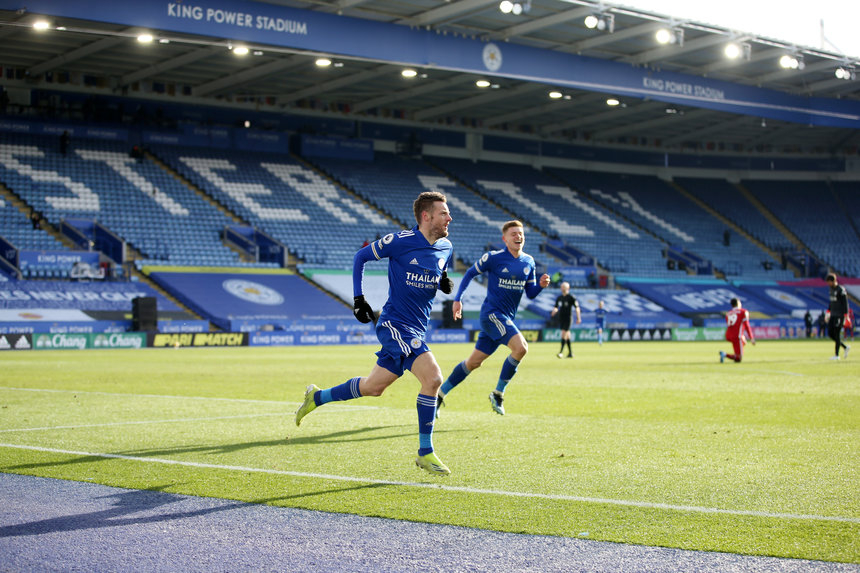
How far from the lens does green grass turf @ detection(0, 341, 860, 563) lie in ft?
19.7

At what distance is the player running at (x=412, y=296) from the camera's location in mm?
7840

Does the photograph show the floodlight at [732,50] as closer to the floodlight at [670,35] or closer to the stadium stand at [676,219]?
the floodlight at [670,35]

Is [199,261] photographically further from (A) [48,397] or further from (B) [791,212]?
(B) [791,212]

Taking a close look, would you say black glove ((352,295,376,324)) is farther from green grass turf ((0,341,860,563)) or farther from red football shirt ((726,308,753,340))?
red football shirt ((726,308,753,340))

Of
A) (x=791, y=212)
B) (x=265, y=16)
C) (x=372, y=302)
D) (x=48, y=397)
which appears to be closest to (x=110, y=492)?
(x=48, y=397)

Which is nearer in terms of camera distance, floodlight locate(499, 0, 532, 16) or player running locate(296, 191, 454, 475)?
player running locate(296, 191, 454, 475)

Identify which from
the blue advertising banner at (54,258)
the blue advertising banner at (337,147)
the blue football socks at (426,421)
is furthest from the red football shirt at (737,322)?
the blue advertising banner at (337,147)

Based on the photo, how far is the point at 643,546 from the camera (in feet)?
17.3

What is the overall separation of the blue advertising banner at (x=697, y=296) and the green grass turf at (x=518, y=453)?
34697 millimetres

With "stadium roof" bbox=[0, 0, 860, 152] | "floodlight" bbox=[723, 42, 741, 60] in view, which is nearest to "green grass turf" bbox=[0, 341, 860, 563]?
"stadium roof" bbox=[0, 0, 860, 152]

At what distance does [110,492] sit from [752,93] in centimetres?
4402

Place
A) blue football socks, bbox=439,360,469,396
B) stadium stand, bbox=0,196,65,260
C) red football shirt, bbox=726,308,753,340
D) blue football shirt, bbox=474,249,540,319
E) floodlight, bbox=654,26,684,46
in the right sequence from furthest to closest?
floodlight, bbox=654,26,684,46 → stadium stand, bbox=0,196,65,260 → red football shirt, bbox=726,308,753,340 → blue football shirt, bbox=474,249,540,319 → blue football socks, bbox=439,360,469,396

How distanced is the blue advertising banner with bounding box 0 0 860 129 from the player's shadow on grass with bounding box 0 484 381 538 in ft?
85.9

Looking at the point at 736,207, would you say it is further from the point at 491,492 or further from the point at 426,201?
the point at 491,492
